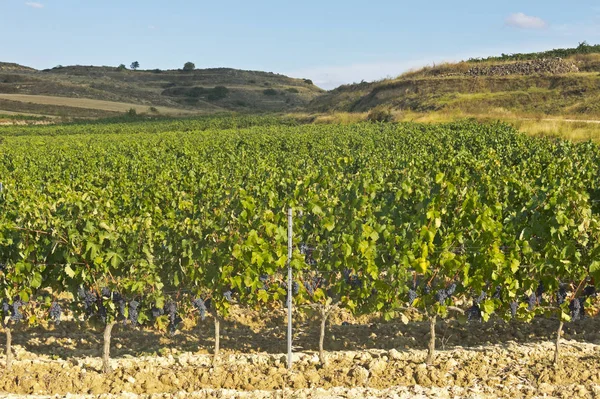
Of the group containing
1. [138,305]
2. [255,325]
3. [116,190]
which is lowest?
[255,325]

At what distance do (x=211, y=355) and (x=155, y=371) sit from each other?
883 mm

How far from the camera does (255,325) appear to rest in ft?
32.1

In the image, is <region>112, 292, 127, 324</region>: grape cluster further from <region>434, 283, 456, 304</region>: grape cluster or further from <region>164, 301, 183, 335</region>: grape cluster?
<region>434, 283, 456, 304</region>: grape cluster

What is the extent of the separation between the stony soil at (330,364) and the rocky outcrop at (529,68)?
5609 centimetres

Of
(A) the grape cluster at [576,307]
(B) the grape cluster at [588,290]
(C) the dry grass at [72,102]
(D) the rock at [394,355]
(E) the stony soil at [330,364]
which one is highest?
(C) the dry grass at [72,102]

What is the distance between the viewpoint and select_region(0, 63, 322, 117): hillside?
303ft

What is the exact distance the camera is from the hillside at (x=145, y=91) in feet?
303

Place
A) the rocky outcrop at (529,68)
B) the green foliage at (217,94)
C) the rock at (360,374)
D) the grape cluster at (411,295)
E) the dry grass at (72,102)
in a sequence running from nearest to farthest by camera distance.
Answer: the rock at (360,374), the grape cluster at (411,295), the rocky outcrop at (529,68), the dry grass at (72,102), the green foliage at (217,94)

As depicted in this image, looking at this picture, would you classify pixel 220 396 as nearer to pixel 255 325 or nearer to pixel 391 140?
pixel 255 325

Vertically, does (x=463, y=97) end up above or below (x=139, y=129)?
above

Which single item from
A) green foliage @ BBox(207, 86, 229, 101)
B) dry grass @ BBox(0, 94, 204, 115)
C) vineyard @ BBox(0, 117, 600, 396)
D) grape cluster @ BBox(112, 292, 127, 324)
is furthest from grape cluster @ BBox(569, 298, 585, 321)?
green foliage @ BBox(207, 86, 229, 101)

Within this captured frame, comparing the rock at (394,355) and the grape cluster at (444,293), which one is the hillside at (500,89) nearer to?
the grape cluster at (444,293)

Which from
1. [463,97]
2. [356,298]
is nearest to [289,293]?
[356,298]

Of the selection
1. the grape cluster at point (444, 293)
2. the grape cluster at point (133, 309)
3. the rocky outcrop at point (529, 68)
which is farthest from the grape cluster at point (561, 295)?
the rocky outcrop at point (529, 68)
